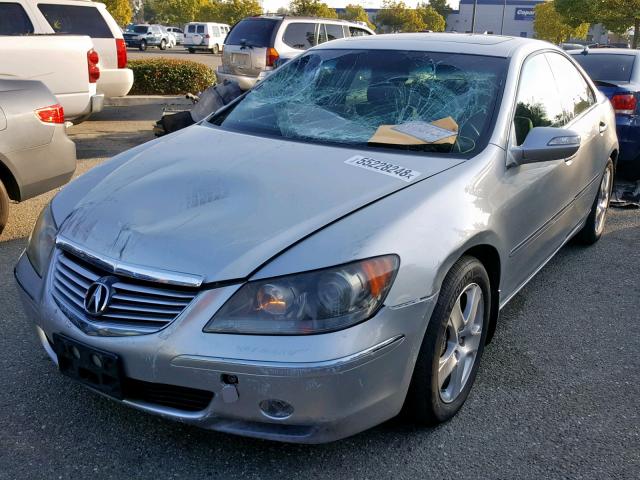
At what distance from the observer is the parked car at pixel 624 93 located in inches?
270

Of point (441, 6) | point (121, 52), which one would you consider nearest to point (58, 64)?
point (121, 52)

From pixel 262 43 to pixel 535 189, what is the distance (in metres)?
9.36

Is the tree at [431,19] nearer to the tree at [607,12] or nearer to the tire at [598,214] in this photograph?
the tree at [607,12]

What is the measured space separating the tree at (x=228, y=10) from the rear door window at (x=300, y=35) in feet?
→ 117

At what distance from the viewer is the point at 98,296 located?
2.28 m

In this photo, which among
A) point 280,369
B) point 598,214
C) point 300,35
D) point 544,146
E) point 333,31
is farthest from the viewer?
point 333,31

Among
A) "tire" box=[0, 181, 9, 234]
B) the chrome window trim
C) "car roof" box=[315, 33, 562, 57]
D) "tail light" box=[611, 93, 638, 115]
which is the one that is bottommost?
"tire" box=[0, 181, 9, 234]

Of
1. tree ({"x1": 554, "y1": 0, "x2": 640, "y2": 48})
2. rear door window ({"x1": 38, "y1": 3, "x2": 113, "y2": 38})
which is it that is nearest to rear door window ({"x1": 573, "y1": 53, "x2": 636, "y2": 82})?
rear door window ({"x1": 38, "y1": 3, "x2": 113, "y2": 38})

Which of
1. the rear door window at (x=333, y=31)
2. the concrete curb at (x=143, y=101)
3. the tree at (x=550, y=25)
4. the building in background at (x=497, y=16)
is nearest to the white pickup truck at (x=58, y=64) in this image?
the concrete curb at (x=143, y=101)

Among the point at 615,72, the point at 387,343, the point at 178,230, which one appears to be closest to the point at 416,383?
the point at 387,343

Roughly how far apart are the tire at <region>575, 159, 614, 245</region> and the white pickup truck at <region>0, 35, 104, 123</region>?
6.04 m

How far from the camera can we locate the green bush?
12195 mm

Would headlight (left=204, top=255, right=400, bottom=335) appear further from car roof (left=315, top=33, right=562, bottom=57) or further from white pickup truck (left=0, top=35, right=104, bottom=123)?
white pickup truck (left=0, top=35, right=104, bottom=123)

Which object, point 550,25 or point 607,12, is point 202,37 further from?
point 550,25
